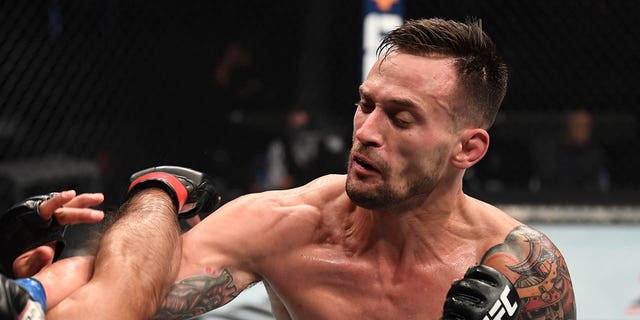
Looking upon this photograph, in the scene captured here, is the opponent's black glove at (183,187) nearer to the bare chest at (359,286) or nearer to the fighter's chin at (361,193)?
the bare chest at (359,286)

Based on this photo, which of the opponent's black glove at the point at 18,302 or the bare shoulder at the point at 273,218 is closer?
the opponent's black glove at the point at 18,302

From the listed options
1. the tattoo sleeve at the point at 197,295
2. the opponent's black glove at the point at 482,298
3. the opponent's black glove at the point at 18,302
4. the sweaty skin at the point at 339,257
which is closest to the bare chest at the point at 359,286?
the sweaty skin at the point at 339,257

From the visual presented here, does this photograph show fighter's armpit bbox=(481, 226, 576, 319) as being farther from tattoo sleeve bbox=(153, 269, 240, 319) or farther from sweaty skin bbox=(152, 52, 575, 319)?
tattoo sleeve bbox=(153, 269, 240, 319)

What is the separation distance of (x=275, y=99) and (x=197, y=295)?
11.6 ft

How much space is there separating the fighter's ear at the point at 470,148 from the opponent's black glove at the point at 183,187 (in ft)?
2.10

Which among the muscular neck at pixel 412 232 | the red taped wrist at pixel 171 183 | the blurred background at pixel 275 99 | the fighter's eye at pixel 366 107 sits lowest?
the blurred background at pixel 275 99

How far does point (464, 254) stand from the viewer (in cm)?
199

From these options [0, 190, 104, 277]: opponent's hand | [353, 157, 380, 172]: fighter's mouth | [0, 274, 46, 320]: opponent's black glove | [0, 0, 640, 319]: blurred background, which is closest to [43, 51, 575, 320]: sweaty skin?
[353, 157, 380, 172]: fighter's mouth

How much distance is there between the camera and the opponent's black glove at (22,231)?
1828 millimetres

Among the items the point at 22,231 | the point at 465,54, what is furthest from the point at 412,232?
the point at 22,231

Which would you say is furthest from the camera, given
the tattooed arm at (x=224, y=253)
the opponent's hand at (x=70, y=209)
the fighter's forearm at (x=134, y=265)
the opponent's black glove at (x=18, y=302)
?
the tattooed arm at (x=224, y=253)

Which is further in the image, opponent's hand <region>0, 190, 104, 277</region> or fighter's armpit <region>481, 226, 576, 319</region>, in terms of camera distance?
fighter's armpit <region>481, 226, 576, 319</region>

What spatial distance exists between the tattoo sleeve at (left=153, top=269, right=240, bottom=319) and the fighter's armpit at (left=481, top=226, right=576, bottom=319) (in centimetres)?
62

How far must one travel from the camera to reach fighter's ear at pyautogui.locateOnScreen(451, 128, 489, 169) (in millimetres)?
1930
